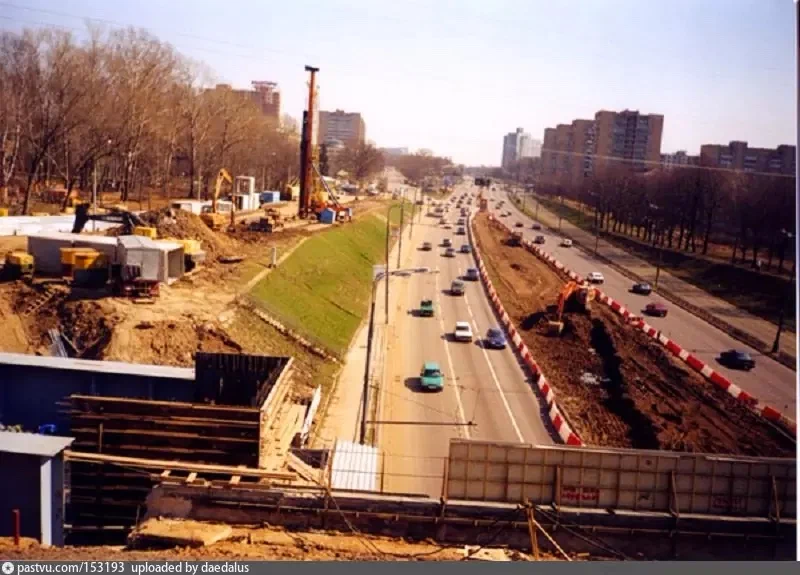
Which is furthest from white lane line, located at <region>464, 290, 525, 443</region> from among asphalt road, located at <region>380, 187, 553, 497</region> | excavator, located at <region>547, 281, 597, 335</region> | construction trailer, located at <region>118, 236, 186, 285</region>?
construction trailer, located at <region>118, 236, 186, 285</region>

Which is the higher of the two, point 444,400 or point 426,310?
point 426,310

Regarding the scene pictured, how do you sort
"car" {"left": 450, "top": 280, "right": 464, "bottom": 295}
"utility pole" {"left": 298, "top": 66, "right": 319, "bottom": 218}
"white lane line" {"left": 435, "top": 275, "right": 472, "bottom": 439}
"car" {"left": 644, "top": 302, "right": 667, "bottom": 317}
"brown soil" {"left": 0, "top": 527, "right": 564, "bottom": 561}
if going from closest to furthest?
"brown soil" {"left": 0, "top": 527, "right": 564, "bottom": 561}
"white lane line" {"left": 435, "top": 275, "right": 472, "bottom": 439}
"car" {"left": 644, "top": 302, "right": 667, "bottom": 317}
"car" {"left": 450, "top": 280, "right": 464, "bottom": 295}
"utility pole" {"left": 298, "top": 66, "right": 319, "bottom": 218}

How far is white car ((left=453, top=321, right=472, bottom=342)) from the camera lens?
10.1 metres

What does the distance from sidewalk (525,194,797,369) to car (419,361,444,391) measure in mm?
4428

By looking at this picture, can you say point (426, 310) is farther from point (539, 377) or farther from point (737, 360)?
point (737, 360)

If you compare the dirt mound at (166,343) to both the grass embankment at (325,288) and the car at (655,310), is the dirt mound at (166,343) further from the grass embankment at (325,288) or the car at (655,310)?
the car at (655,310)

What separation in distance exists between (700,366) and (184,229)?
22.4 ft

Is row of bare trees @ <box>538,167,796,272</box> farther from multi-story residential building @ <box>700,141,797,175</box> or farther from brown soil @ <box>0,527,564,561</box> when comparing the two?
brown soil @ <box>0,527,564,561</box>

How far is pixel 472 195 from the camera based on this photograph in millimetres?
31828

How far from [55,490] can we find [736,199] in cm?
1360

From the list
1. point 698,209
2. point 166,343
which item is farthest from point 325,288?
point 698,209

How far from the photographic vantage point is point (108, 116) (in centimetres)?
1461

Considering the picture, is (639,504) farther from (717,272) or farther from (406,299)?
(717,272)

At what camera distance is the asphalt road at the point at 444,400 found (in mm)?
6078
